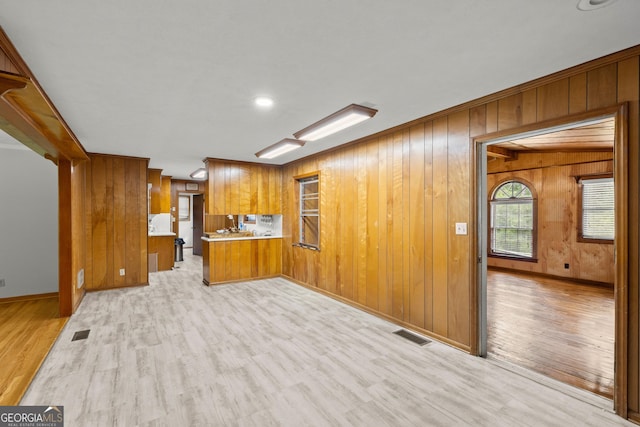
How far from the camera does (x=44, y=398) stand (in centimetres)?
221

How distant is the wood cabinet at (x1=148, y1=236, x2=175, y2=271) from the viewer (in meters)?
7.07

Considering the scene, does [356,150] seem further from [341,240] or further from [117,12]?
[117,12]

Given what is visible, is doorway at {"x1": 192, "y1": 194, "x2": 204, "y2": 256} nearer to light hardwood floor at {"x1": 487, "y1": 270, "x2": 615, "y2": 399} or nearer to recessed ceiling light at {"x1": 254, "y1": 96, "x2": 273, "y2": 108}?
recessed ceiling light at {"x1": 254, "y1": 96, "x2": 273, "y2": 108}

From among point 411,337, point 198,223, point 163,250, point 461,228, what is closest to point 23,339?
point 163,250

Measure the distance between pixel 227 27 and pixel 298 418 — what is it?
249 cm

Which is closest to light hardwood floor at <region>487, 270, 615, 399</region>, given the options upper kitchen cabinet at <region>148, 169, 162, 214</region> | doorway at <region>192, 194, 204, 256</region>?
upper kitchen cabinet at <region>148, 169, 162, 214</region>

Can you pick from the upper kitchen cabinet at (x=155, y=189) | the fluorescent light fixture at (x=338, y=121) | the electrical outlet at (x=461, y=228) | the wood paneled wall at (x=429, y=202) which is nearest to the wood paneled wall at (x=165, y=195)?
the upper kitchen cabinet at (x=155, y=189)

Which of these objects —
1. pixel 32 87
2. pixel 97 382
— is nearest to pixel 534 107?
pixel 32 87

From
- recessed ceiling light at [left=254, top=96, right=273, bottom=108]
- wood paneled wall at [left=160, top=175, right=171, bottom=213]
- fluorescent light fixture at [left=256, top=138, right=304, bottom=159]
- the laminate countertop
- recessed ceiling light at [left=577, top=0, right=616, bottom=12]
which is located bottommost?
the laminate countertop

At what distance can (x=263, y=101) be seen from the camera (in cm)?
285

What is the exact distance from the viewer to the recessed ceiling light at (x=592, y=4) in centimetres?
151

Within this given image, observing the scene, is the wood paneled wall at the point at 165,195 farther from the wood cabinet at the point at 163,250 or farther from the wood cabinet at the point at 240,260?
the wood cabinet at the point at 240,260

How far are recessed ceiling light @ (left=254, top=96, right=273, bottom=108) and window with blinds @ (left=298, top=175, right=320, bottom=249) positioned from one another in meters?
2.62

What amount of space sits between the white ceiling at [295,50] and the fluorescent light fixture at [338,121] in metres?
0.10
